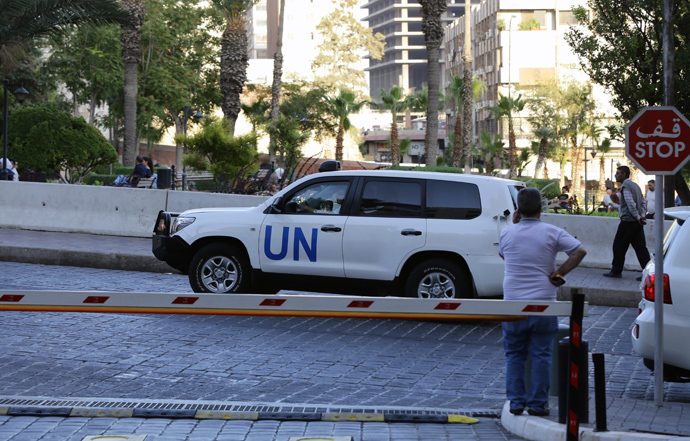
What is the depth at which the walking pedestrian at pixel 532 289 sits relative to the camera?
5.92m

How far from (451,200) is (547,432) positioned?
5.06 meters

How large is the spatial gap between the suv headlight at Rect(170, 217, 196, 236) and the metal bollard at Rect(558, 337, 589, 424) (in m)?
6.45

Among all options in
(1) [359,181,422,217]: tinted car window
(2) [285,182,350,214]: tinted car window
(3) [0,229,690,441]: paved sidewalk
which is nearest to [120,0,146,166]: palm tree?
(2) [285,182,350,214]: tinted car window

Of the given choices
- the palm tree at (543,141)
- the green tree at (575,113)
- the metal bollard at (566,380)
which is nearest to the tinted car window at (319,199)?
the metal bollard at (566,380)

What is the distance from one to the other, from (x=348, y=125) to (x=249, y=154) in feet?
141

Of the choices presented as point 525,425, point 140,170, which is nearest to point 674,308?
point 525,425

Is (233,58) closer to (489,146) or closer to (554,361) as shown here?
(489,146)

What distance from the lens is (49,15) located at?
24875mm

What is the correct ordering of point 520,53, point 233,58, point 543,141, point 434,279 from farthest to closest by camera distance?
point 520,53, point 543,141, point 233,58, point 434,279

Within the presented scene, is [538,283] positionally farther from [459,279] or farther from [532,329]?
[459,279]

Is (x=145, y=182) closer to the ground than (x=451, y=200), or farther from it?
farther from it

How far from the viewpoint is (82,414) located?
6.02 m

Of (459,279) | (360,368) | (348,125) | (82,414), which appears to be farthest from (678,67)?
(348,125)

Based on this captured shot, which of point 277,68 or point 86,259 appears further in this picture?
point 277,68
